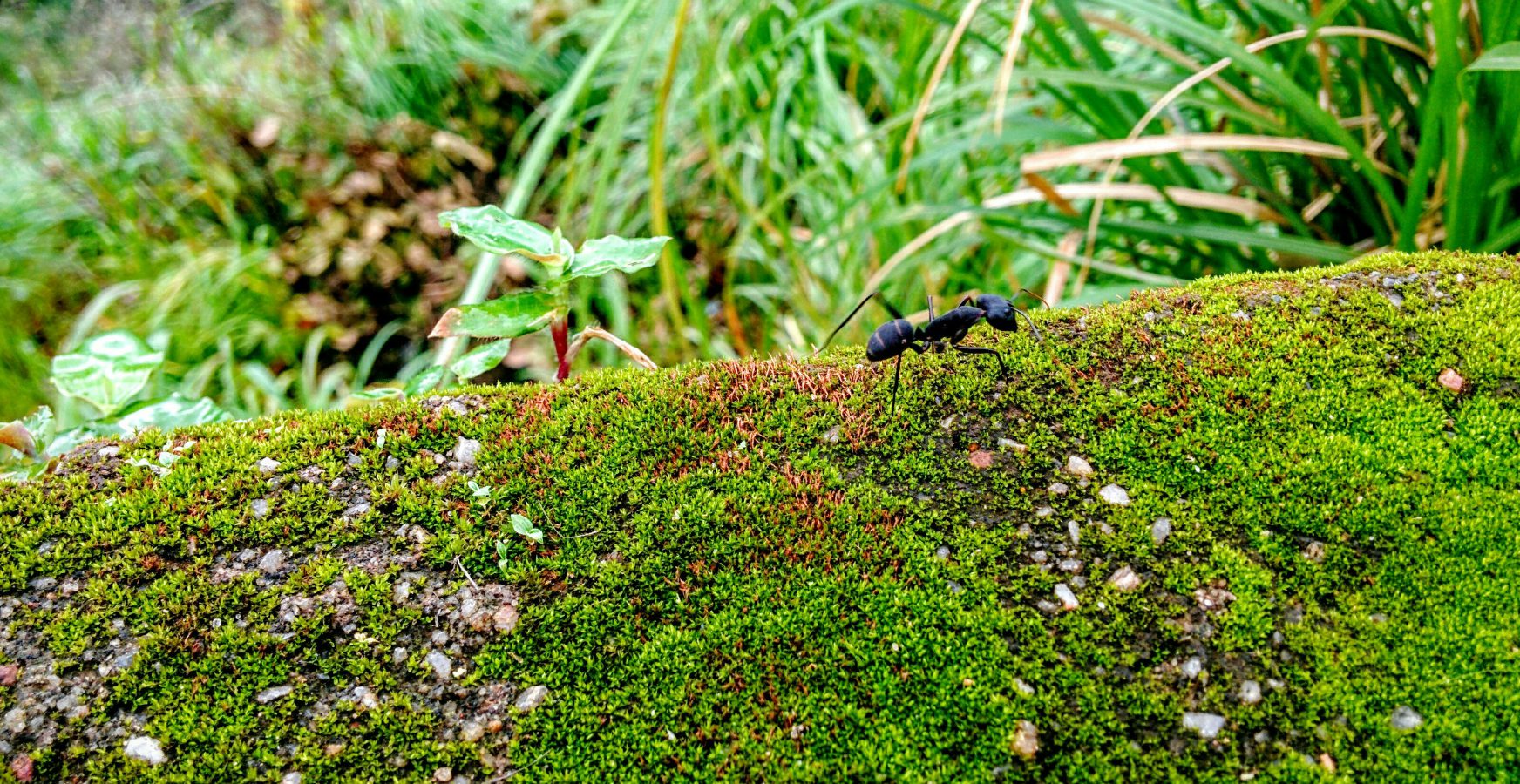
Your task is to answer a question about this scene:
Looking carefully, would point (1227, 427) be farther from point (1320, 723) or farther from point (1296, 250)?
point (1296, 250)

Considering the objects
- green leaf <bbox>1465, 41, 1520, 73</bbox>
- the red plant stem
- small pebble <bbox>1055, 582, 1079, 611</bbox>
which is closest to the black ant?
small pebble <bbox>1055, 582, 1079, 611</bbox>

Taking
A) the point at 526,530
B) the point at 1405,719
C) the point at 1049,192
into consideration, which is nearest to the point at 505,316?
the point at 526,530

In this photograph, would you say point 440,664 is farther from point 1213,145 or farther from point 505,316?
point 1213,145

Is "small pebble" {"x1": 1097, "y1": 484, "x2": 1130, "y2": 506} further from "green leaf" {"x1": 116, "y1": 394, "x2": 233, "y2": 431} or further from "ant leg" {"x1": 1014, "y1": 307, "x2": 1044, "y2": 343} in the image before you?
"green leaf" {"x1": 116, "y1": 394, "x2": 233, "y2": 431}

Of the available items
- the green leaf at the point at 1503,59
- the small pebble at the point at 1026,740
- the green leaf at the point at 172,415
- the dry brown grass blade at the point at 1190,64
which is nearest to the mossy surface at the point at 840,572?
the small pebble at the point at 1026,740

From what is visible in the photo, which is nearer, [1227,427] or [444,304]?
[1227,427]

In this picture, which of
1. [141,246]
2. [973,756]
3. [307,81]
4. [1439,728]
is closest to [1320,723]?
[1439,728]
